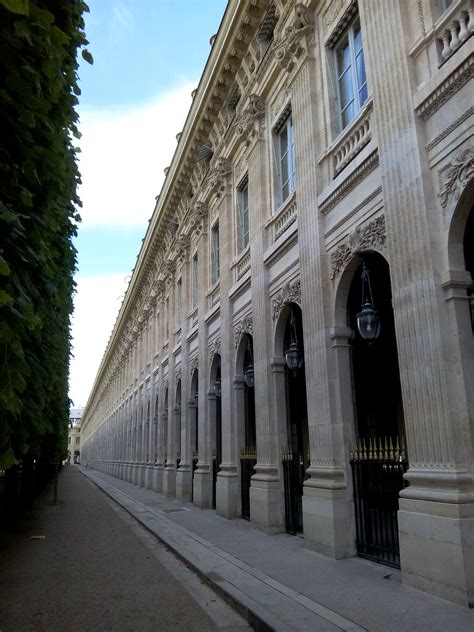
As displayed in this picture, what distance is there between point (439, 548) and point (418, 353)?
2.26 metres

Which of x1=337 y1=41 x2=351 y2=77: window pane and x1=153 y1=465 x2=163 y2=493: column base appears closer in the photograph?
x1=337 y1=41 x2=351 y2=77: window pane

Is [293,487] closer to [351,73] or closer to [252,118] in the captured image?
[351,73]

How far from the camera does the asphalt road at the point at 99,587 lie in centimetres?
594

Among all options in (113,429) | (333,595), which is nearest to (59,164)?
(333,595)

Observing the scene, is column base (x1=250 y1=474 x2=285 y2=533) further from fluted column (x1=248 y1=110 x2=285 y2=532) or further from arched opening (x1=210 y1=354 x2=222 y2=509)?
arched opening (x1=210 y1=354 x2=222 y2=509)

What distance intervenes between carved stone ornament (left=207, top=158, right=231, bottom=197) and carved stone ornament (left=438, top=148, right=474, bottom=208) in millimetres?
10129

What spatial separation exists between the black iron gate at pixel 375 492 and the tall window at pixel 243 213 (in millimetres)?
7929

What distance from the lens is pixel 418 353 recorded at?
6945mm

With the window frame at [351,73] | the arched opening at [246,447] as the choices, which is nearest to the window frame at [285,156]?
the window frame at [351,73]

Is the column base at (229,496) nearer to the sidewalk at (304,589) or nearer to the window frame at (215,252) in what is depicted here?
the sidewalk at (304,589)

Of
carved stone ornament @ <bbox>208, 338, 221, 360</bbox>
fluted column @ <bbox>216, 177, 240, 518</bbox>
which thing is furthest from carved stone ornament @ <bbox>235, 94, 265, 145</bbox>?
carved stone ornament @ <bbox>208, 338, 221, 360</bbox>

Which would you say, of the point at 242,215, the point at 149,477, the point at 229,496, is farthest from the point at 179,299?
the point at 229,496

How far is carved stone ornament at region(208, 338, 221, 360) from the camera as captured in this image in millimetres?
16844

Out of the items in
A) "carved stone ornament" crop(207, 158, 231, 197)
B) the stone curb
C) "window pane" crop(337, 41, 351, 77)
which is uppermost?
"carved stone ornament" crop(207, 158, 231, 197)
